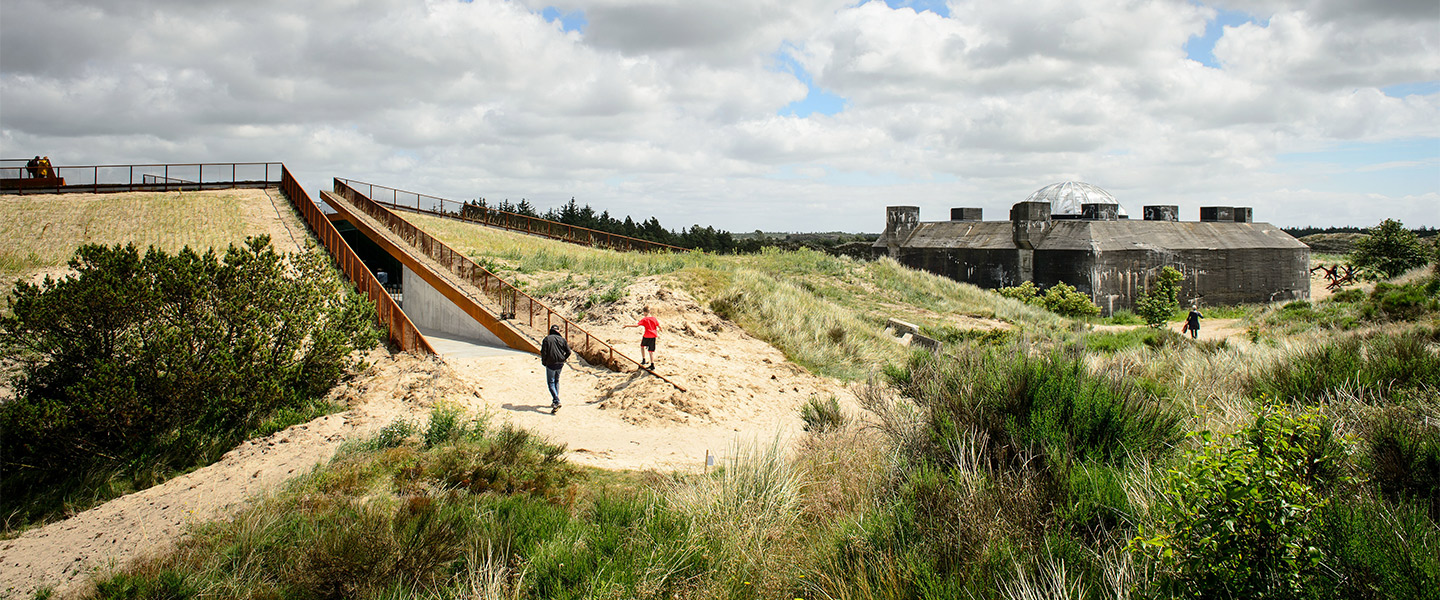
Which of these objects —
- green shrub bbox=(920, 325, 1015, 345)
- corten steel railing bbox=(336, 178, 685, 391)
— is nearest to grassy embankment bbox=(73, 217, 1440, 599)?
corten steel railing bbox=(336, 178, 685, 391)

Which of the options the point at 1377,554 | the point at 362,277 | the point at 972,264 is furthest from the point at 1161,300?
the point at 1377,554

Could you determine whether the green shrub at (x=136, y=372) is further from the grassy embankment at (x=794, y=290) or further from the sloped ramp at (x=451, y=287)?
the grassy embankment at (x=794, y=290)

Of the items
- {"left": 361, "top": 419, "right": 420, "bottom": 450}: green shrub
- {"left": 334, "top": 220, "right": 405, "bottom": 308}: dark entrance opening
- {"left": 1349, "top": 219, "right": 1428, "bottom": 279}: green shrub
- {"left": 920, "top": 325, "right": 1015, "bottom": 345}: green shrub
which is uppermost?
{"left": 1349, "top": 219, "right": 1428, "bottom": 279}: green shrub

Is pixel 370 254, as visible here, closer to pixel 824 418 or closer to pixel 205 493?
pixel 205 493

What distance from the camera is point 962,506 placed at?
4.49m

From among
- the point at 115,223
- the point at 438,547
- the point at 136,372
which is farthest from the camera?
the point at 115,223

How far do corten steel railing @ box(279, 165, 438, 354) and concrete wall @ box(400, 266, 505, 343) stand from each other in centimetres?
136

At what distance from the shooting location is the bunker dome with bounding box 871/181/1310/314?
36.6 m

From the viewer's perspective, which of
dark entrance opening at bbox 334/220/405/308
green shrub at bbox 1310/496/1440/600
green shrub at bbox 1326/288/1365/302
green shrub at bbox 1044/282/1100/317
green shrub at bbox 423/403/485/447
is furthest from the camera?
green shrub at bbox 1044/282/1100/317

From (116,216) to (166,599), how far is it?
30.8 m

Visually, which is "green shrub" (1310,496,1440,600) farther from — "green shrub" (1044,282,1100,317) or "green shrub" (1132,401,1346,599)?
"green shrub" (1044,282,1100,317)

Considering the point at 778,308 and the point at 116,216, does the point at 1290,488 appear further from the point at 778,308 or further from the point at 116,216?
the point at 116,216

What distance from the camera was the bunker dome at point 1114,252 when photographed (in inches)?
1439

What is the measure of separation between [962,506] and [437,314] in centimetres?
1930
